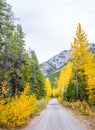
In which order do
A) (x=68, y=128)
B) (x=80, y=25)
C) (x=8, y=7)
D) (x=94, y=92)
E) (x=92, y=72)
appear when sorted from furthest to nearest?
(x=80, y=25), (x=92, y=72), (x=94, y=92), (x=8, y=7), (x=68, y=128)

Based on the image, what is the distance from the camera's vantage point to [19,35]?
1678 inches

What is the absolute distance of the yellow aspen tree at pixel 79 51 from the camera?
4238cm

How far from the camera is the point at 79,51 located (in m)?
42.7

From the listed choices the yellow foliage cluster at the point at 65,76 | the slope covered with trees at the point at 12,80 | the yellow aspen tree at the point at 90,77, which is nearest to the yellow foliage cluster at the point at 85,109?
the yellow aspen tree at the point at 90,77

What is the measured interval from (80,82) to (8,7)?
20.9m

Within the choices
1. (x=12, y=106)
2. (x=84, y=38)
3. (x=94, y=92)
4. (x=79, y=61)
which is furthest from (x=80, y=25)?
(x=12, y=106)

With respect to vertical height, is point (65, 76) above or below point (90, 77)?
A: above

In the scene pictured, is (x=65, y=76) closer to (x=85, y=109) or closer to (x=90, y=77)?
(x=90, y=77)

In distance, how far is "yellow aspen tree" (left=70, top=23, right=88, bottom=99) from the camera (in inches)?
1668

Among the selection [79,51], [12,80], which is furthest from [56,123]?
[79,51]

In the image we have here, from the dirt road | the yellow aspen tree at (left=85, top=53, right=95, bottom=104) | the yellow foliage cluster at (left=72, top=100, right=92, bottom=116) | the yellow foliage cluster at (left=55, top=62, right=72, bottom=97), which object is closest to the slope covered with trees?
the dirt road

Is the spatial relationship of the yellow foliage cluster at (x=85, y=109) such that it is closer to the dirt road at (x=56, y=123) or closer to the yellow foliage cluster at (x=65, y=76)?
the dirt road at (x=56, y=123)

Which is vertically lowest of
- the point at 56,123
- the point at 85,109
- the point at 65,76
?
the point at 56,123

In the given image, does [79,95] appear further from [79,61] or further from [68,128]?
[68,128]
